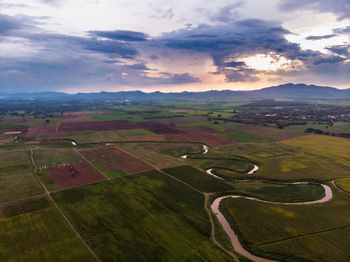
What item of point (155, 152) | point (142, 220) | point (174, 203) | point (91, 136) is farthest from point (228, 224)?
point (91, 136)

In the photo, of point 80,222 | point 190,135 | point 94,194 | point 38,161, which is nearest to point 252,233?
point 80,222

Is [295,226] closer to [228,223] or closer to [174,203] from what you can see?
[228,223]

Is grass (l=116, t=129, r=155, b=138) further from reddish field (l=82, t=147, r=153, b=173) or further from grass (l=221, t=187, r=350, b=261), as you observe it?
grass (l=221, t=187, r=350, b=261)

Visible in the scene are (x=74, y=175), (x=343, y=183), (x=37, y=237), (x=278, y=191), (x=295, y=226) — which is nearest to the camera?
(x=37, y=237)

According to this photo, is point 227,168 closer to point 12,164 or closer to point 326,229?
point 326,229

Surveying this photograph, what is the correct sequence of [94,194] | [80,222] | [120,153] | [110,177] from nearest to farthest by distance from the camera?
[80,222] → [94,194] → [110,177] → [120,153]

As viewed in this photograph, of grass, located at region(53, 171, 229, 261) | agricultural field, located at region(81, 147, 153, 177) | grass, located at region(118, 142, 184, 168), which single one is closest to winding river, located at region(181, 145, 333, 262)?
grass, located at region(53, 171, 229, 261)
